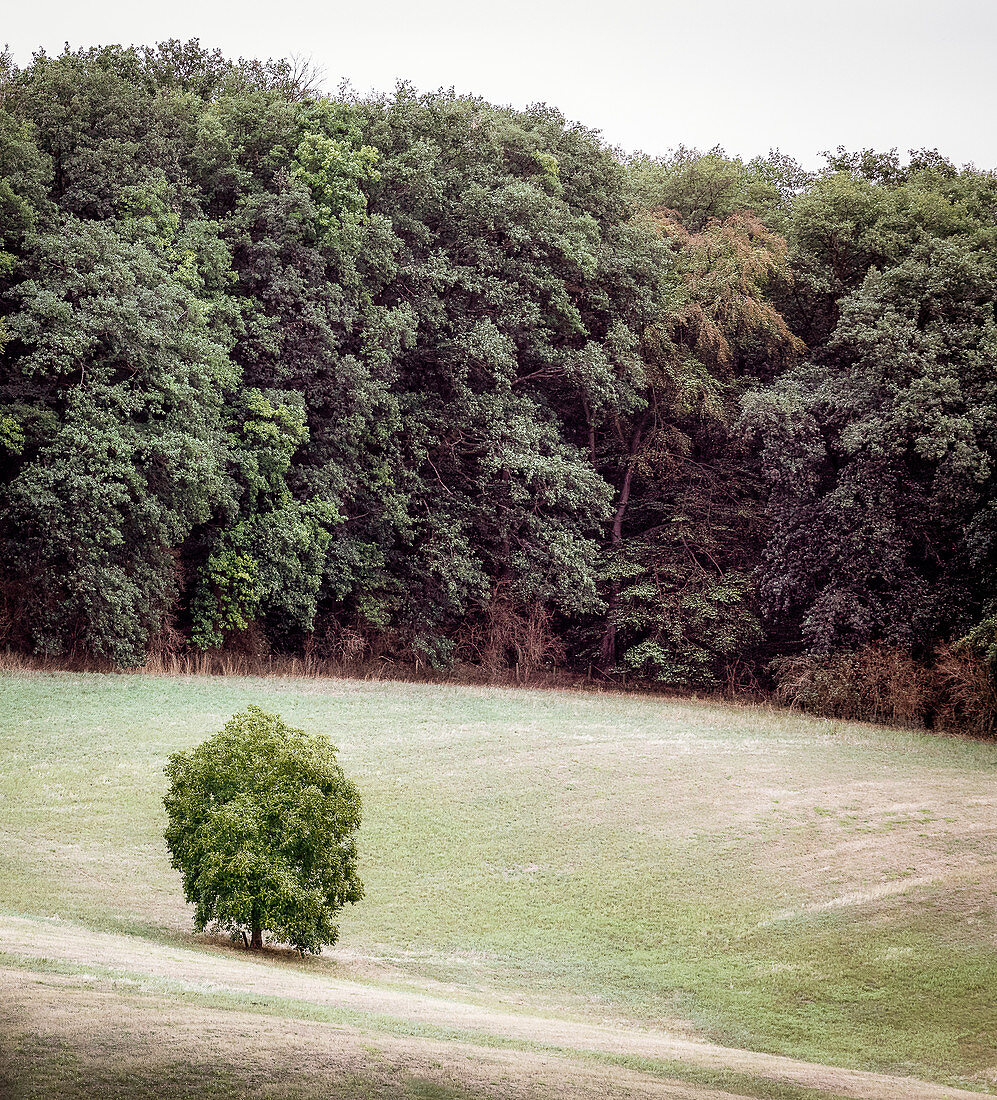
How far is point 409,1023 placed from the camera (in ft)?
26.6

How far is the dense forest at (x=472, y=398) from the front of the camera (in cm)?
2650

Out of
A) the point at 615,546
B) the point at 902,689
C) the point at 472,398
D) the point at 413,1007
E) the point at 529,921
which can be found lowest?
the point at 529,921

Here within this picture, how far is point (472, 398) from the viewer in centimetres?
3180

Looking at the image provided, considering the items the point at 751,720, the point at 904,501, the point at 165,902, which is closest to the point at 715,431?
the point at 904,501

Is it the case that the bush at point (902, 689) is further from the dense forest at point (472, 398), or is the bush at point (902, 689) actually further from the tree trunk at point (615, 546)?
the tree trunk at point (615, 546)

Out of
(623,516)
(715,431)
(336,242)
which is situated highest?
(336,242)

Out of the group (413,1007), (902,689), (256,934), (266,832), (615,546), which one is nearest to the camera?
(413,1007)

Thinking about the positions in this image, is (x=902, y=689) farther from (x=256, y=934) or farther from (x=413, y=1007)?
(x=413, y=1007)

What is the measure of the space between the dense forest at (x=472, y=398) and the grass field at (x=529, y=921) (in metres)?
5.26

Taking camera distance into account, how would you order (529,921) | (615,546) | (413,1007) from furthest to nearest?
1. (615,546)
2. (529,921)
3. (413,1007)

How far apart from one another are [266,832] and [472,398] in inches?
861

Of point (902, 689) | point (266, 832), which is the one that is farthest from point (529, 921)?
point (902, 689)

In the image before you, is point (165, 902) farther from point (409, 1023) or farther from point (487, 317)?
point (487, 317)

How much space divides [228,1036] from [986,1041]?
22.4 feet
